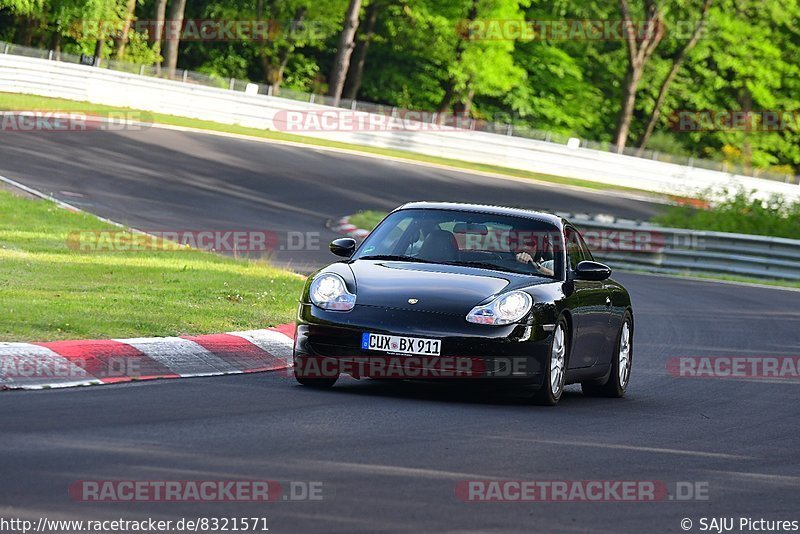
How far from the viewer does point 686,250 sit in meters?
28.4

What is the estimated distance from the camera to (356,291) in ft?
33.5

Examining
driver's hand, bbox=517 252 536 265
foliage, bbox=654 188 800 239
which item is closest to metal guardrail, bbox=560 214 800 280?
foliage, bbox=654 188 800 239

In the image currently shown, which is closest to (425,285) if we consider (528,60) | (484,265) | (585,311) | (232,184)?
(484,265)

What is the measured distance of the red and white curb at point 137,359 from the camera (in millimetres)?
9375

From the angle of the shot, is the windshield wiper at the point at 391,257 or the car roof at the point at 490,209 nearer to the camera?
the windshield wiper at the point at 391,257

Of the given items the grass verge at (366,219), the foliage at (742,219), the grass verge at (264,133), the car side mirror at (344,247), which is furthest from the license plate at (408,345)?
the grass verge at (264,133)

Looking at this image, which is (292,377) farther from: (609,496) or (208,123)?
(208,123)

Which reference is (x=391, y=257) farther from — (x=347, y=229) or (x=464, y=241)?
(x=347, y=229)

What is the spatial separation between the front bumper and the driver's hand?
1001 millimetres

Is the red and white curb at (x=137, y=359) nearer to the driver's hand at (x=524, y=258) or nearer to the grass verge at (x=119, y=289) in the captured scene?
the grass verge at (x=119, y=289)

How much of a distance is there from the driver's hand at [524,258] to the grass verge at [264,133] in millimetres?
26536

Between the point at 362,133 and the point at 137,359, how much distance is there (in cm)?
3593

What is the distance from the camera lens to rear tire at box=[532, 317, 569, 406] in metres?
10.3

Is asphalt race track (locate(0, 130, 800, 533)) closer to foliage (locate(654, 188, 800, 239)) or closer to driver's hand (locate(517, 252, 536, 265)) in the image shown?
driver's hand (locate(517, 252, 536, 265))
